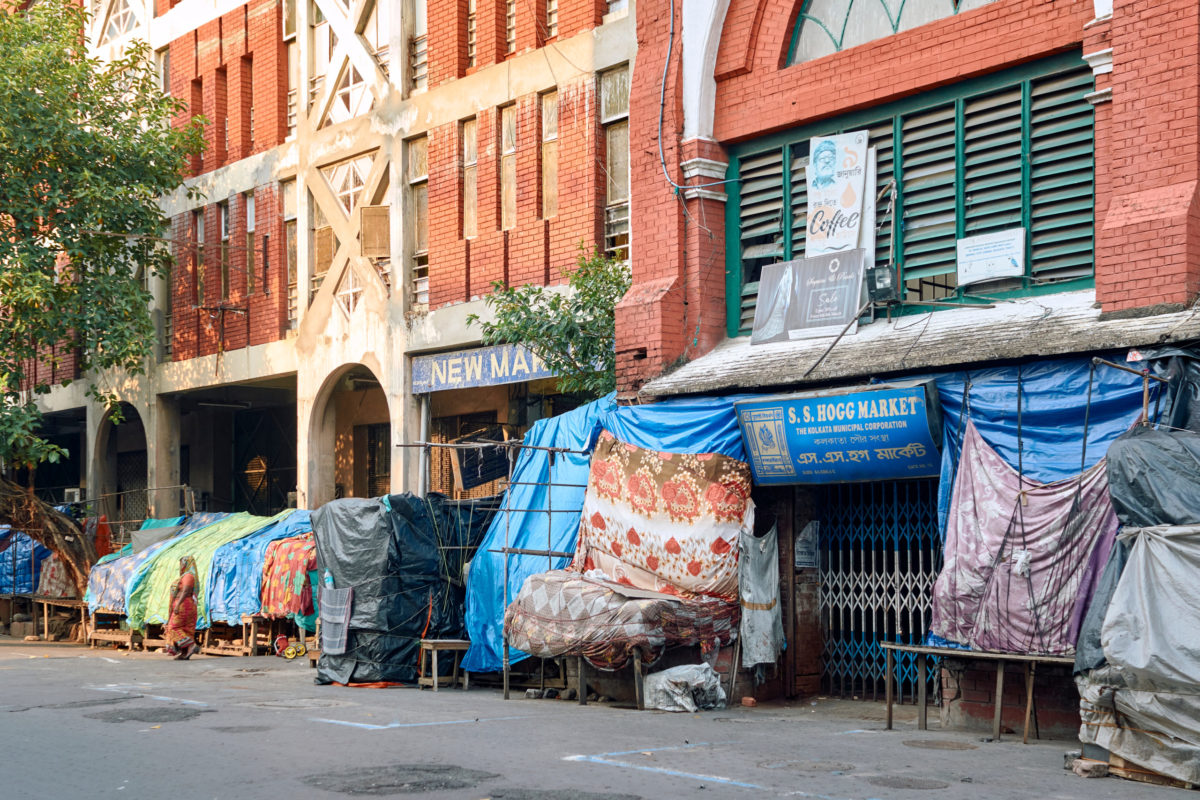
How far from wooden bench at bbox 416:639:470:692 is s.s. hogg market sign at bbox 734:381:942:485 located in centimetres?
438

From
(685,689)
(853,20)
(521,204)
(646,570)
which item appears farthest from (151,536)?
(853,20)

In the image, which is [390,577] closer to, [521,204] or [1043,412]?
[521,204]

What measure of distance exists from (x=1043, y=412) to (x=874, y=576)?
307 cm

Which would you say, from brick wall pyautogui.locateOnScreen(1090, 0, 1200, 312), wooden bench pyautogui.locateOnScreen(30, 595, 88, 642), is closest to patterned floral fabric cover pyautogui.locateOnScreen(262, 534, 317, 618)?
wooden bench pyautogui.locateOnScreen(30, 595, 88, 642)

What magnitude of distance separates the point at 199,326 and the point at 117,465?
32.2 ft

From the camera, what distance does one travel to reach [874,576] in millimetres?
13750

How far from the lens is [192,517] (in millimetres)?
23781

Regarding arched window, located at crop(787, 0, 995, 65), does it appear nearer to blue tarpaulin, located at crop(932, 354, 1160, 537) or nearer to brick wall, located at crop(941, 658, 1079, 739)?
blue tarpaulin, located at crop(932, 354, 1160, 537)

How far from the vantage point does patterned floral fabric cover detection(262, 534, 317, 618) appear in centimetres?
1922

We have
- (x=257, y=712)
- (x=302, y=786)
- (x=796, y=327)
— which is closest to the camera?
(x=302, y=786)

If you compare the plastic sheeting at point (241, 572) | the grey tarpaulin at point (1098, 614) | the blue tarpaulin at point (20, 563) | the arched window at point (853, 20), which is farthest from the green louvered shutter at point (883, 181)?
the blue tarpaulin at point (20, 563)

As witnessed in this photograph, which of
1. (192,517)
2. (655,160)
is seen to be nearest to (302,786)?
(655,160)

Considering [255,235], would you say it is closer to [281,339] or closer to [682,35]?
[281,339]

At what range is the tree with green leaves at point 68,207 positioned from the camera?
22.6 meters
